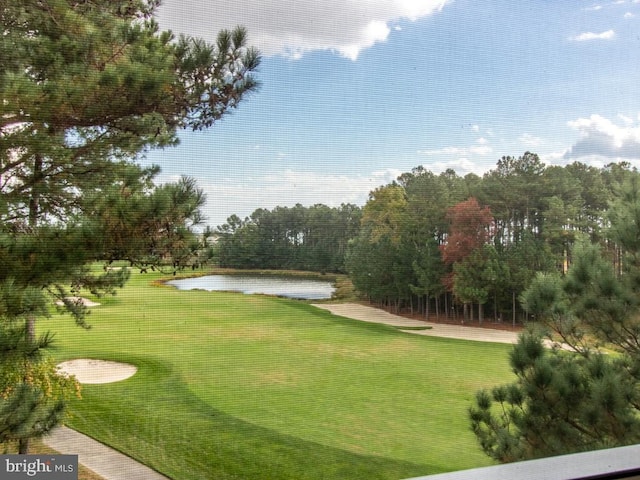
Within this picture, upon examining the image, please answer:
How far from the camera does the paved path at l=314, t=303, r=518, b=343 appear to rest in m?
1.63

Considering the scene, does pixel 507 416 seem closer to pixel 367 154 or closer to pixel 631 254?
pixel 631 254

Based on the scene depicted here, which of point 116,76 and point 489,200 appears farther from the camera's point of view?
point 489,200

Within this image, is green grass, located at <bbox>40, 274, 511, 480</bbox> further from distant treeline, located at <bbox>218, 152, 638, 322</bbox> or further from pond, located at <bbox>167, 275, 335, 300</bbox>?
distant treeline, located at <bbox>218, 152, 638, 322</bbox>

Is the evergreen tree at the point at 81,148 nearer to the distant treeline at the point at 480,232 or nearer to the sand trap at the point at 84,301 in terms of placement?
the sand trap at the point at 84,301

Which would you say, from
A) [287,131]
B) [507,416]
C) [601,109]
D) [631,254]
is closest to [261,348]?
[287,131]

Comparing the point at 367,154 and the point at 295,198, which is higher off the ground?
the point at 367,154

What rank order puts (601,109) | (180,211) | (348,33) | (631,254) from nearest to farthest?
(180,211) < (348,33) < (631,254) < (601,109)

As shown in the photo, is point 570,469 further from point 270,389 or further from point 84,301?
→ point 84,301

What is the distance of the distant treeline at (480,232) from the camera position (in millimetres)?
1558

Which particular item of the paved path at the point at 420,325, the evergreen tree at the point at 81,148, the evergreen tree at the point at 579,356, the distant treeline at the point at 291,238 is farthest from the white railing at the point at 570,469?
the evergreen tree at the point at 81,148

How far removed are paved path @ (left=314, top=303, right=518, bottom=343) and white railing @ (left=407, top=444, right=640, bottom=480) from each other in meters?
0.66

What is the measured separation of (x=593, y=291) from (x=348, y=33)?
1214mm

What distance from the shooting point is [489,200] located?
5.55ft

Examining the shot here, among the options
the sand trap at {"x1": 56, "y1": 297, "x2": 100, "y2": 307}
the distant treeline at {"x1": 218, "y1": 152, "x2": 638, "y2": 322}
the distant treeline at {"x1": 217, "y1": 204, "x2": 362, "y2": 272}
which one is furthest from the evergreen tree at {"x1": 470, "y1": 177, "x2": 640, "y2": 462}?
Answer: the sand trap at {"x1": 56, "y1": 297, "x2": 100, "y2": 307}
